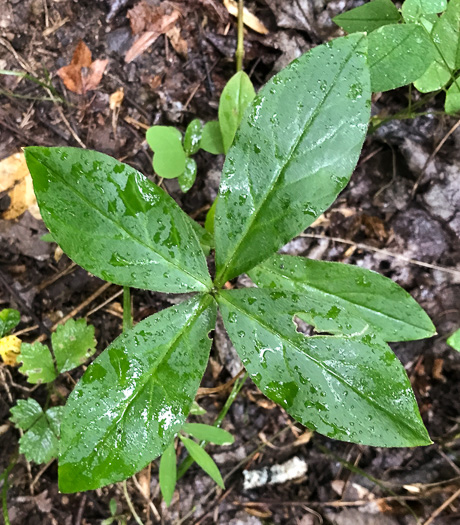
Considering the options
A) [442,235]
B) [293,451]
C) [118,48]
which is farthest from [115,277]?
[442,235]

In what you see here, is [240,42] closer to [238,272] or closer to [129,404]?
[238,272]

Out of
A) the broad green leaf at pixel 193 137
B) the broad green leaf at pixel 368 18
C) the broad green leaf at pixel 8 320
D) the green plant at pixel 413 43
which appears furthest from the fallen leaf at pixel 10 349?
the broad green leaf at pixel 368 18

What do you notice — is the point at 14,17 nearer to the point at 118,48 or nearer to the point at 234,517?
the point at 118,48

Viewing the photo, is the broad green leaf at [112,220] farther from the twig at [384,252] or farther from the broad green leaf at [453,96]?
the broad green leaf at [453,96]

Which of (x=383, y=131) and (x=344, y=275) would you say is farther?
(x=383, y=131)

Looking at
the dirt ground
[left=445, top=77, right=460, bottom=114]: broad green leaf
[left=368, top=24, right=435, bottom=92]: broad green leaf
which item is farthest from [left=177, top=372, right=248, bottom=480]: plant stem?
[left=445, top=77, right=460, bottom=114]: broad green leaf

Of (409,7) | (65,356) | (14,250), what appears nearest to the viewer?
(409,7)

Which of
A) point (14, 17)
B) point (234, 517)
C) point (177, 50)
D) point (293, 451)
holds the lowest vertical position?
point (234, 517)
